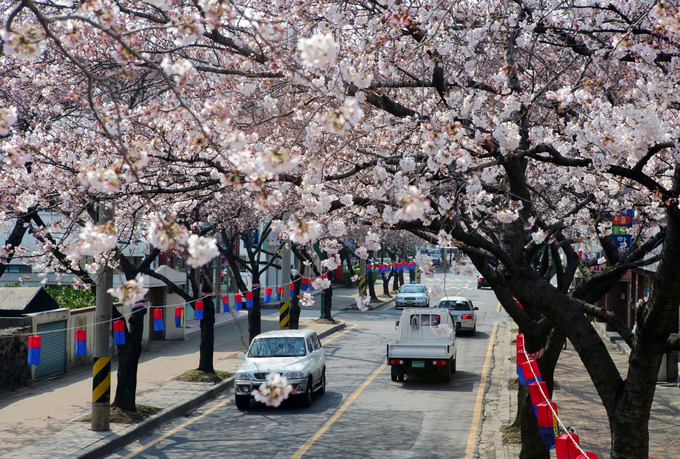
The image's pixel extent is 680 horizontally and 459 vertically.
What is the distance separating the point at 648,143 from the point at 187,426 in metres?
10.7

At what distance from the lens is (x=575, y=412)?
14.0m

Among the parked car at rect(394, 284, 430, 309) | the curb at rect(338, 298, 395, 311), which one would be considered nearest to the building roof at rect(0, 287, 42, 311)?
the curb at rect(338, 298, 395, 311)

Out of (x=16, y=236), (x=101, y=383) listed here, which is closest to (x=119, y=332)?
(x=101, y=383)

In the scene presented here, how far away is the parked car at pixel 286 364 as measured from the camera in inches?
564

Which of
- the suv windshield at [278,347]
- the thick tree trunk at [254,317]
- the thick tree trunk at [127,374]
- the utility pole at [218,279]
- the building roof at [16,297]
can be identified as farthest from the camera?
the utility pole at [218,279]

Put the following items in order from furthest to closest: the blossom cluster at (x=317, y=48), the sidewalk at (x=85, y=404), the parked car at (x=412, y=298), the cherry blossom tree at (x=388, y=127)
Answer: the parked car at (x=412, y=298)
the sidewalk at (x=85, y=404)
the cherry blossom tree at (x=388, y=127)
the blossom cluster at (x=317, y=48)

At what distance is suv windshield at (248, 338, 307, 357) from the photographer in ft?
50.3

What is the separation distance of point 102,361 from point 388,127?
7.30 m

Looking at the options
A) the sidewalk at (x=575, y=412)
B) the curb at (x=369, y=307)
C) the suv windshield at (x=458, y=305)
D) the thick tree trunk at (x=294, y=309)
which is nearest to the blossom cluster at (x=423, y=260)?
the sidewalk at (x=575, y=412)

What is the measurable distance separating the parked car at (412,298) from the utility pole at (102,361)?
27984mm

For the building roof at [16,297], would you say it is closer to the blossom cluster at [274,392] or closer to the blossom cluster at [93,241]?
the blossom cluster at [274,392]

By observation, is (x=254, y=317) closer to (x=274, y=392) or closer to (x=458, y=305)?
(x=458, y=305)

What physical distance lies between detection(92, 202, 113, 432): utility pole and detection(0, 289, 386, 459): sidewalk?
0.30 metres

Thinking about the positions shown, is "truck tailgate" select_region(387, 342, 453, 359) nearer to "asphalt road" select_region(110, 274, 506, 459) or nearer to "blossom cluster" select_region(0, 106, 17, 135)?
"asphalt road" select_region(110, 274, 506, 459)
